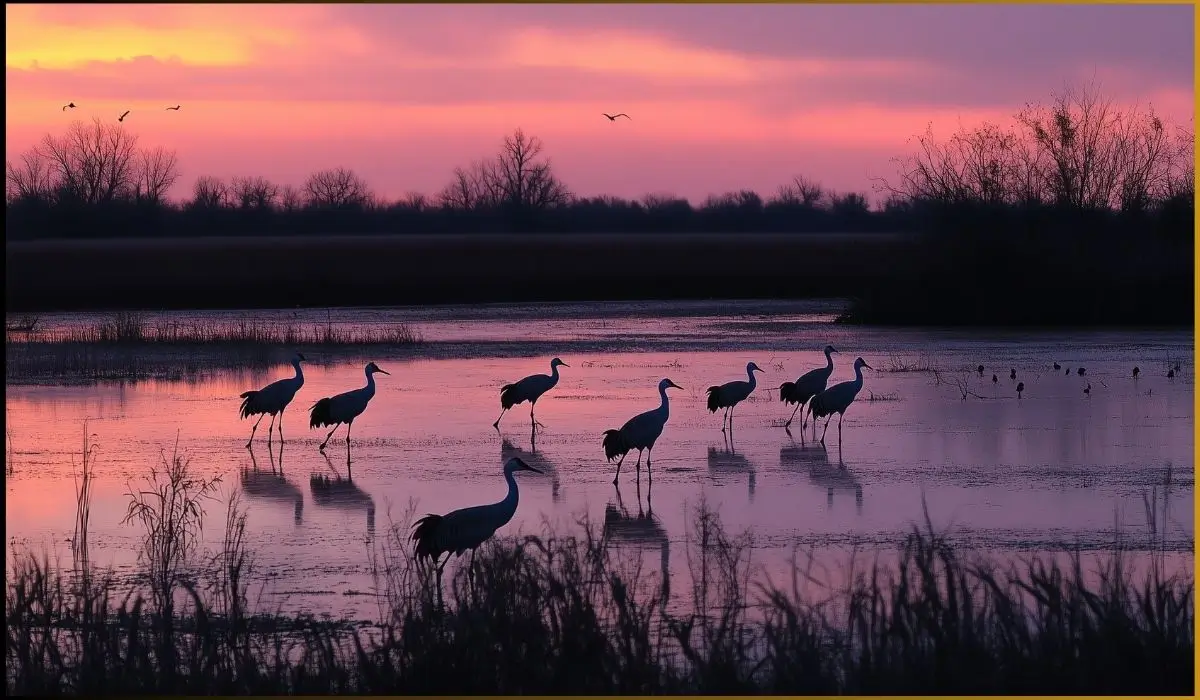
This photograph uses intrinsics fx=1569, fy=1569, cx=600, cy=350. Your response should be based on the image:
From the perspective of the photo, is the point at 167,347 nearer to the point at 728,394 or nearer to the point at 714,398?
the point at 714,398

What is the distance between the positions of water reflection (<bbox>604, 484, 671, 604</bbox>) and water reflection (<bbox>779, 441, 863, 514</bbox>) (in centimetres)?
127

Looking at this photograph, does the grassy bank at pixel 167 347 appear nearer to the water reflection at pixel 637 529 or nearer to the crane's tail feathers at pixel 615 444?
the crane's tail feathers at pixel 615 444

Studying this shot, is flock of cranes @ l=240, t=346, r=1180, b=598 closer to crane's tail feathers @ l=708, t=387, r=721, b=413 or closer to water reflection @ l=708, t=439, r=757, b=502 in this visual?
crane's tail feathers @ l=708, t=387, r=721, b=413

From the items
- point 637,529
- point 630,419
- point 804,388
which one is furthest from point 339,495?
point 804,388

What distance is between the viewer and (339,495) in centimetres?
1089

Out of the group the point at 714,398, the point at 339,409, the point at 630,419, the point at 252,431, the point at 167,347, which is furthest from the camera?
the point at 167,347

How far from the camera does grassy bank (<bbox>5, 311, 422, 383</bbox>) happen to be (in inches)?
795

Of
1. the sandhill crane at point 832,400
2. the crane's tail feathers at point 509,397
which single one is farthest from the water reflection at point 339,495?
the sandhill crane at point 832,400

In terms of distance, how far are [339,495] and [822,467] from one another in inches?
146

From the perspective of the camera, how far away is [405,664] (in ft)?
19.6

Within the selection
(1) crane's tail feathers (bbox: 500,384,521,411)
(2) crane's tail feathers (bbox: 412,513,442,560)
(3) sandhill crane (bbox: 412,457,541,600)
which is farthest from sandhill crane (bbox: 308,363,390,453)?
(2) crane's tail feathers (bbox: 412,513,442,560)

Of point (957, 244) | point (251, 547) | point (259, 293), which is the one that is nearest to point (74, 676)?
point (251, 547)

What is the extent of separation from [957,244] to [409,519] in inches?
974

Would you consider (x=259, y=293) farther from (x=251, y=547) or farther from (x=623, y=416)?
(x=251, y=547)
